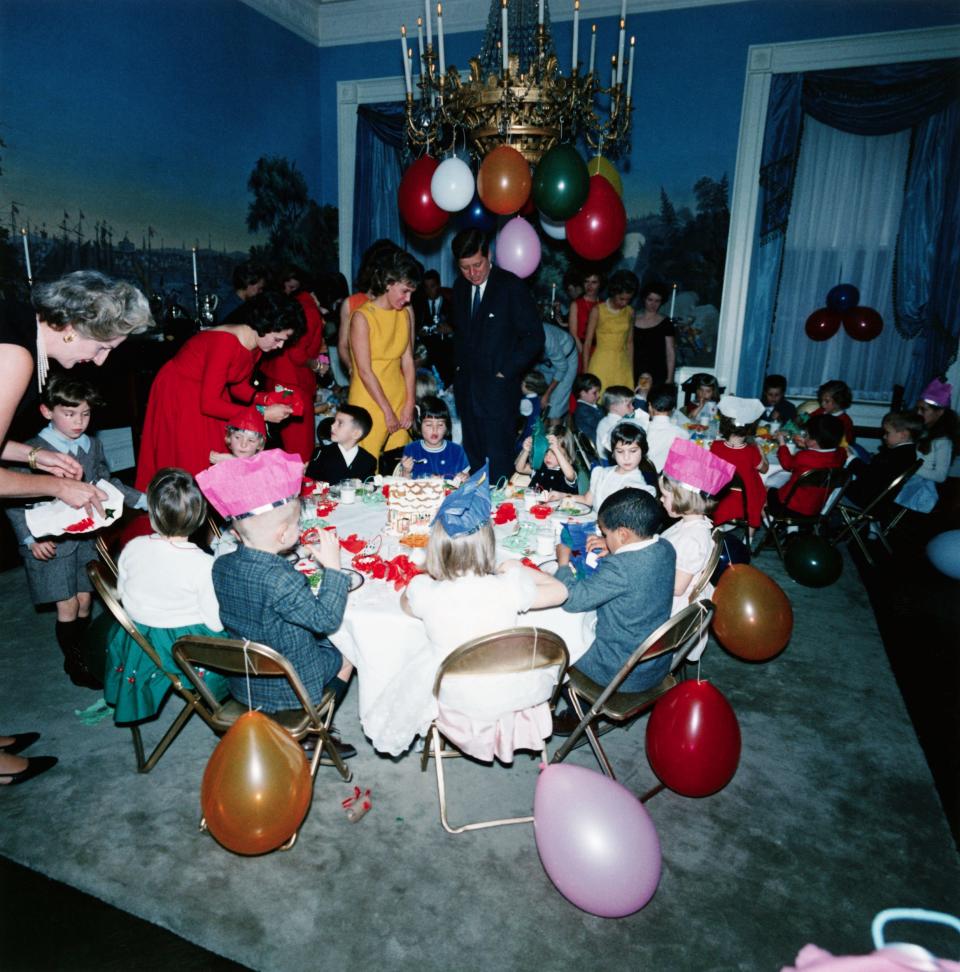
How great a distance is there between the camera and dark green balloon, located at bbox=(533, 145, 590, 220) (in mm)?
5473

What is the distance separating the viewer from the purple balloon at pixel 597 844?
213 centimetres

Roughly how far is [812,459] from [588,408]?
1.80 meters

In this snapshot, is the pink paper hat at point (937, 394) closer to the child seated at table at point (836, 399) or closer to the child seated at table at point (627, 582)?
the child seated at table at point (836, 399)

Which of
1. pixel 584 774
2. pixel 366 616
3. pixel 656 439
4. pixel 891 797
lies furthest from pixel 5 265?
pixel 891 797

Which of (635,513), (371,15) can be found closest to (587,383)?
(635,513)

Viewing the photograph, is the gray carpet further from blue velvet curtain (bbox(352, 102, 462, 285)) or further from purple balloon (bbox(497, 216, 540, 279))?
blue velvet curtain (bbox(352, 102, 462, 285))

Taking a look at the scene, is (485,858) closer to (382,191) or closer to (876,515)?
(876,515)

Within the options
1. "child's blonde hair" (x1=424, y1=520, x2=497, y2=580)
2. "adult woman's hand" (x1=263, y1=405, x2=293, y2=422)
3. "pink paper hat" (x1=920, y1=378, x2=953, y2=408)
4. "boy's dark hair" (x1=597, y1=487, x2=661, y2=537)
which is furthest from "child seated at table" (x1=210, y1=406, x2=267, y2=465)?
"pink paper hat" (x1=920, y1=378, x2=953, y2=408)

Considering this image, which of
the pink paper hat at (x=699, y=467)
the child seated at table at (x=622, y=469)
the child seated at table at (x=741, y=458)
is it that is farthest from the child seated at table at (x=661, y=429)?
the pink paper hat at (x=699, y=467)

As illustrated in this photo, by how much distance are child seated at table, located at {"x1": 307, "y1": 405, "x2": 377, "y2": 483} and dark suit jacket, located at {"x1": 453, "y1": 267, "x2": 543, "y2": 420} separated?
3.99ft

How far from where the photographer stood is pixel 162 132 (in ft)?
21.9

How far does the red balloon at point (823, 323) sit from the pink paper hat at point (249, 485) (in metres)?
7.65

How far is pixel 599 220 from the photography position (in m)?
6.07

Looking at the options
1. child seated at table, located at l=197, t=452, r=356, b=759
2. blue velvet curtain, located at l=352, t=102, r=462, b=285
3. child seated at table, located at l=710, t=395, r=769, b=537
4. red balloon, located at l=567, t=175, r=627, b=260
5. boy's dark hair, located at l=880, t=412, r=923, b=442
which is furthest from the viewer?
blue velvet curtain, located at l=352, t=102, r=462, b=285
